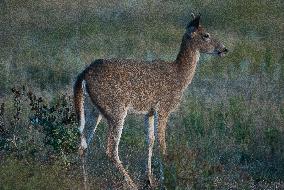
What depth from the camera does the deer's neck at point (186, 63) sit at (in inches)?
517

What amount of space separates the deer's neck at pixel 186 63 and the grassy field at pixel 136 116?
694 mm

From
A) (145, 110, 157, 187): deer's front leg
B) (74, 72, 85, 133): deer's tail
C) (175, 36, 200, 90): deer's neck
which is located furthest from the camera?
(175, 36, 200, 90): deer's neck

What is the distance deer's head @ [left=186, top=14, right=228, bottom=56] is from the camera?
1344 cm

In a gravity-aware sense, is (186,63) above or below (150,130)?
above

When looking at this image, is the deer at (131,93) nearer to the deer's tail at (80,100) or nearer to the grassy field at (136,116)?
the deer's tail at (80,100)

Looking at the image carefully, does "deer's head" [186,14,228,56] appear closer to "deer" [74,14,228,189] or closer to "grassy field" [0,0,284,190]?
"deer" [74,14,228,189]

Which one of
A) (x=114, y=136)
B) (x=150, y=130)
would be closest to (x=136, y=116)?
(x=150, y=130)

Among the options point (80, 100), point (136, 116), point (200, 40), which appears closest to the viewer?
point (80, 100)

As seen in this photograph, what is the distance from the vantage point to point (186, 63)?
13.4 metres

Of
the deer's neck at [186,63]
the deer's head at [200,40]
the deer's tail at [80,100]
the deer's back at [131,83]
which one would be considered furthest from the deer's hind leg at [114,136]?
the deer's head at [200,40]

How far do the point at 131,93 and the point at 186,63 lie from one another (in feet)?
5.21

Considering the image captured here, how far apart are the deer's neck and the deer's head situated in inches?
2.6

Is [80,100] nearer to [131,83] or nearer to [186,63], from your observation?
[131,83]

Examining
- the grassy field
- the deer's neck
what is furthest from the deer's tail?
the deer's neck
